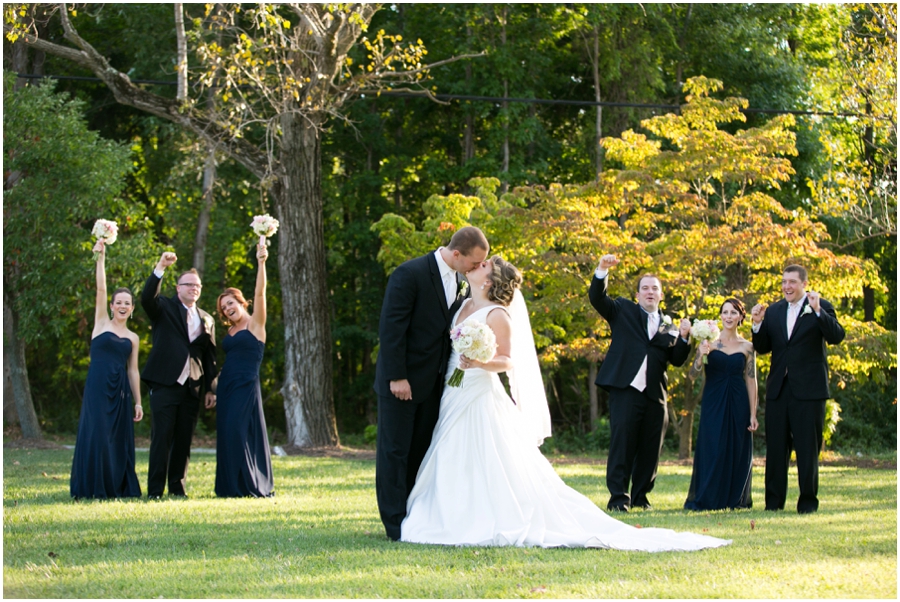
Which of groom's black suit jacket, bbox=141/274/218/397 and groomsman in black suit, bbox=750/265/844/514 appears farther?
groom's black suit jacket, bbox=141/274/218/397

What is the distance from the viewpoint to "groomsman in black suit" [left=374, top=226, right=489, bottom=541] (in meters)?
6.48

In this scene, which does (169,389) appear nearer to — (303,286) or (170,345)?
(170,345)

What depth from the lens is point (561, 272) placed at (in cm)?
1505

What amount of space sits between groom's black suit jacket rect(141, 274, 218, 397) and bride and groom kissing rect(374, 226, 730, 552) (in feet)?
11.0

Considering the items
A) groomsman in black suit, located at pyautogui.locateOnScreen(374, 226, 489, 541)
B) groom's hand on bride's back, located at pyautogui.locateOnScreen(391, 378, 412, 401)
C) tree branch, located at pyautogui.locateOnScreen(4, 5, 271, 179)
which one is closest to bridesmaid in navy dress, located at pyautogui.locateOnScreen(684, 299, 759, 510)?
groomsman in black suit, located at pyautogui.locateOnScreen(374, 226, 489, 541)

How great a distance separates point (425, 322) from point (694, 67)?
65.4 ft

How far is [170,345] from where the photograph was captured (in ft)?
30.3

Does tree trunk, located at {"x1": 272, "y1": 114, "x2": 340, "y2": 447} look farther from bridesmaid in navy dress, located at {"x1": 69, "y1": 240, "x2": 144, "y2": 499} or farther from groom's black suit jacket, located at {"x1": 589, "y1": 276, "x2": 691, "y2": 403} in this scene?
groom's black suit jacket, located at {"x1": 589, "y1": 276, "x2": 691, "y2": 403}

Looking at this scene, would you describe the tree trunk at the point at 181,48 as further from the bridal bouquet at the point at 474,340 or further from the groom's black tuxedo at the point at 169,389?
the bridal bouquet at the point at 474,340

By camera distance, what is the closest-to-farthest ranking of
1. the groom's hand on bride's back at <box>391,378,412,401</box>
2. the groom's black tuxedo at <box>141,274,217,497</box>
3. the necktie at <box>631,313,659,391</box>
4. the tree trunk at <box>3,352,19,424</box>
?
the groom's hand on bride's back at <box>391,378,412,401</box>, the necktie at <box>631,313,659,391</box>, the groom's black tuxedo at <box>141,274,217,497</box>, the tree trunk at <box>3,352,19,424</box>

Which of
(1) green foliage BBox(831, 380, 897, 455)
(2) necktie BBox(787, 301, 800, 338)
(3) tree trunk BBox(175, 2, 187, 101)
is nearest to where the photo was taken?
(2) necktie BBox(787, 301, 800, 338)

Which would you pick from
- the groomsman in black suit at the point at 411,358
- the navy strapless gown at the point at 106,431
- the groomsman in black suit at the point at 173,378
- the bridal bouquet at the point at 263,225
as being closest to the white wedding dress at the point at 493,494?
the groomsman in black suit at the point at 411,358

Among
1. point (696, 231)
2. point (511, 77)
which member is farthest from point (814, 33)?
point (696, 231)

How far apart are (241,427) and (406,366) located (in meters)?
3.20
